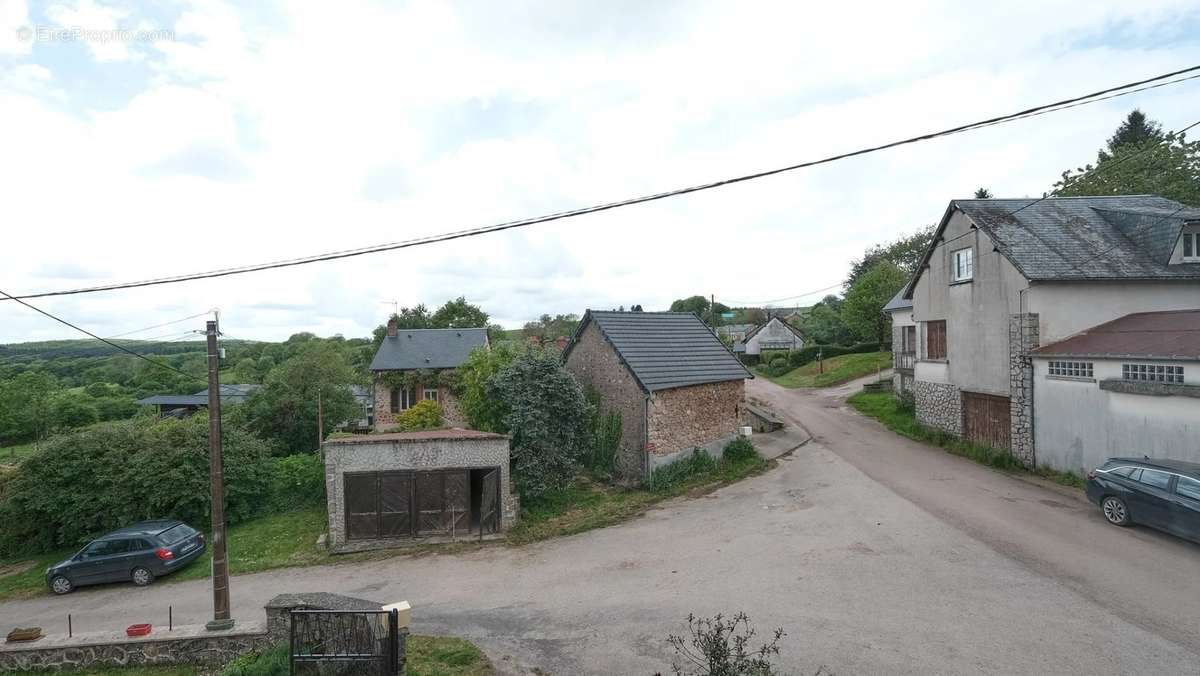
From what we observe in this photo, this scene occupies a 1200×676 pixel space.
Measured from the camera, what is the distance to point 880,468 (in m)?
17.7

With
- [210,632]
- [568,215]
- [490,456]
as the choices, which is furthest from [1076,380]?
[210,632]

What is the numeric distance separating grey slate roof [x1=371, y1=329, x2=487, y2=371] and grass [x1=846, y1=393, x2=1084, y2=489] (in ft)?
72.2

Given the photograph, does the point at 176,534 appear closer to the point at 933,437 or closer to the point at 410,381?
the point at 410,381

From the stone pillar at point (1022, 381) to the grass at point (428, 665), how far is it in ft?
55.4

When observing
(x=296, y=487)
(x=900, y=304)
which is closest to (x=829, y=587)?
(x=296, y=487)

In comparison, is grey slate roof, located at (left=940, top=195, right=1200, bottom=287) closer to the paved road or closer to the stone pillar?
the stone pillar

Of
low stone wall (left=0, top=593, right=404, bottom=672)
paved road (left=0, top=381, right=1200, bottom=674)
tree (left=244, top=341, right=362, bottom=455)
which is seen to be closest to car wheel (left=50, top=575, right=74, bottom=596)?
paved road (left=0, top=381, right=1200, bottom=674)

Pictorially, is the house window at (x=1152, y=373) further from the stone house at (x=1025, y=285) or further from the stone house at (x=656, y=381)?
the stone house at (x=656, y=381)

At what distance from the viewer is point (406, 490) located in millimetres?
14133

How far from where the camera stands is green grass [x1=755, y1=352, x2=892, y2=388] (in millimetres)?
39844

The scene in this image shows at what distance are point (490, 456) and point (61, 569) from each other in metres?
11.1

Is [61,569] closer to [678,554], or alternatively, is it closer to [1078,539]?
[678,554]

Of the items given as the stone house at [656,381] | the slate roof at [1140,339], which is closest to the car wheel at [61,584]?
the stone house at [656,381]

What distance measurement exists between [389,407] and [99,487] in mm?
14444
